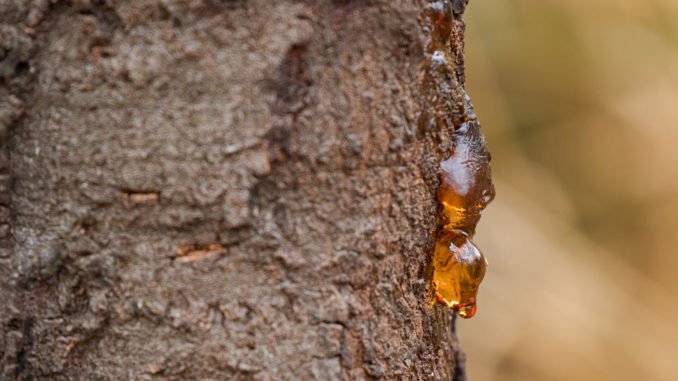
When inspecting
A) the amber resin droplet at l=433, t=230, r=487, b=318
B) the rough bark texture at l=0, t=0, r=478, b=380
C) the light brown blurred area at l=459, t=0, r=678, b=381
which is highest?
the rough bark texture at l=0, t=0, r=478, b=380

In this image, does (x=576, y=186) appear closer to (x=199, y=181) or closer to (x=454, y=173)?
(x=454, y=173)

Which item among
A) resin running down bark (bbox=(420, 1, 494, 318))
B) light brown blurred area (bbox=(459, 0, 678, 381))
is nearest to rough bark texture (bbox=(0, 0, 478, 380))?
resin running down bark (bbox=(420, 1, 494, 318))

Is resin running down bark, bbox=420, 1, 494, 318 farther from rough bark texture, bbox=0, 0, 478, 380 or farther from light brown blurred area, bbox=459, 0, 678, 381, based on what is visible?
light brown blurred area, bbox=459, 0, 678, 381

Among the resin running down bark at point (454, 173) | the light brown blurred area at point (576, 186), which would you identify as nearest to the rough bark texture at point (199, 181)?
the resin running down bark at point (454, 173)

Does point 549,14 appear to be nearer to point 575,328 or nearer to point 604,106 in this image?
point 604,106

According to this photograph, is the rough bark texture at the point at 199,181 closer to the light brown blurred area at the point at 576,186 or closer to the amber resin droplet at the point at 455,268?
the amber resin droplet at the point at 455,268

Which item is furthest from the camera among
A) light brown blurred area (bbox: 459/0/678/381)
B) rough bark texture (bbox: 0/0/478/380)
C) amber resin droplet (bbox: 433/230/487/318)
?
light brown blurred area (bbox: 459/0/678/381)

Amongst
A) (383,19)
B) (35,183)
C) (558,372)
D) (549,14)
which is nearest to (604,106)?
(549,14)
